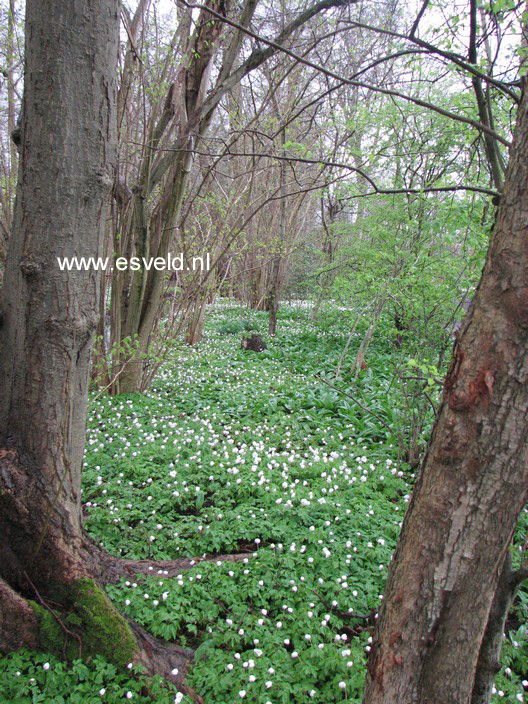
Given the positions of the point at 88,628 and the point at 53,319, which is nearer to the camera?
the point at 53,319

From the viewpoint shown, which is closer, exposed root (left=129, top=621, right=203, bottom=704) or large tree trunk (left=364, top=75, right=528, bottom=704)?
large tree trunk (left=364, top=75, right=528, bottom=704)

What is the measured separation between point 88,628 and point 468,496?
183cm

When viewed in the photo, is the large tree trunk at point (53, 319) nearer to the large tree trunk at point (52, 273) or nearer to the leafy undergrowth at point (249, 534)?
the large tree trunk at point (52, 273)

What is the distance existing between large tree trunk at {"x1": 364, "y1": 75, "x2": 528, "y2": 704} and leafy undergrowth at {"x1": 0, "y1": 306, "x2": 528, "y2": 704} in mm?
999

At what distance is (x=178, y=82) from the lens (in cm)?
483

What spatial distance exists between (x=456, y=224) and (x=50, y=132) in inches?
102

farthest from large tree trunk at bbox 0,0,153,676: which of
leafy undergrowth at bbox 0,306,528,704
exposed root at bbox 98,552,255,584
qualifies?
exposed root at bbox 98,552,255,584

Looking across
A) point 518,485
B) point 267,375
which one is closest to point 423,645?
point 518,485

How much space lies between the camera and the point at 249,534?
3.01 meters

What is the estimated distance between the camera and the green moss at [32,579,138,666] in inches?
77.9

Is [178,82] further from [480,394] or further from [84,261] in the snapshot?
[480,394]

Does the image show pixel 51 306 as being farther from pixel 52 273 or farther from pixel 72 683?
pixel 72 683

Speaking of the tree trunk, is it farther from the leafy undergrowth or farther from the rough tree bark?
the leafy undergrowth

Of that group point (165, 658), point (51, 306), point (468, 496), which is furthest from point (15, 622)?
point (468, 496)
